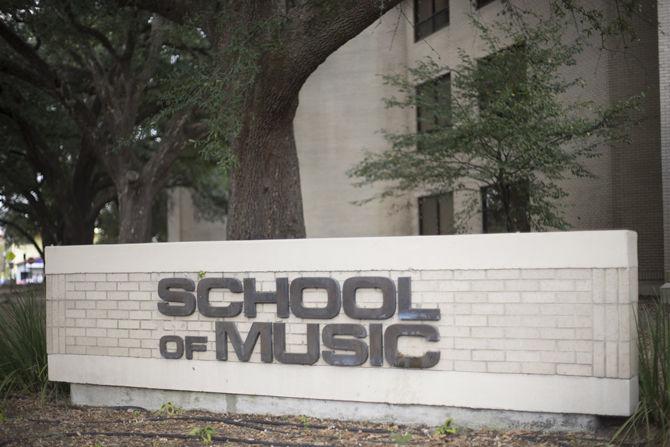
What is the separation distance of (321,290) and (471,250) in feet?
5.14

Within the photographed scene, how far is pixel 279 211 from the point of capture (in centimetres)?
1221

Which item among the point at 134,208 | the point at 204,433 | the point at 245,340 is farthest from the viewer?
the point at 134,208

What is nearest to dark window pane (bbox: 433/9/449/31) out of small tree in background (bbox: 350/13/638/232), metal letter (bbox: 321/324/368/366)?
small tree in background (bbox: 350/13/638/232)

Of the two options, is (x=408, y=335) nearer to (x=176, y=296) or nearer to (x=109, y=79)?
(x=176, y=296)

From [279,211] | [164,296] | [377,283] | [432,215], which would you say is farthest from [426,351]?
[432,215]

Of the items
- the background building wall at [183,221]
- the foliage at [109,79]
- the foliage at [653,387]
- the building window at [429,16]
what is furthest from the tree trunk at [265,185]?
the background building wall at [183,221]

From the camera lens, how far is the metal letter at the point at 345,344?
7.67m

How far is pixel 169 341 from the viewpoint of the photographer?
855 centimetres

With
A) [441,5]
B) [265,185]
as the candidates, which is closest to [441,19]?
[441,5]

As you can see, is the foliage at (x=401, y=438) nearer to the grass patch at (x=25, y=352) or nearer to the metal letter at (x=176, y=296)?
the metal letter at (x=176, y=296)

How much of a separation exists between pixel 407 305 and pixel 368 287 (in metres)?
0.42

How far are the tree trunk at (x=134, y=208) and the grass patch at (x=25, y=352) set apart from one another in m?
11.3

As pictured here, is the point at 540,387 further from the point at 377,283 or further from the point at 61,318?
the point at 61,318

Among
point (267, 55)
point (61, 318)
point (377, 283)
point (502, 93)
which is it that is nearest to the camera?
point (377, 283)
